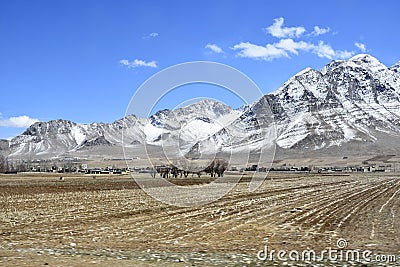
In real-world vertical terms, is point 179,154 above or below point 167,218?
above

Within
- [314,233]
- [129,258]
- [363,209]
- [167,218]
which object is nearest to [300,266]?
[129,258]

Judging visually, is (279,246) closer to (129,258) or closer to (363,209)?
(129,258)

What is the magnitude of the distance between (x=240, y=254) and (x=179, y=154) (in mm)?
21757

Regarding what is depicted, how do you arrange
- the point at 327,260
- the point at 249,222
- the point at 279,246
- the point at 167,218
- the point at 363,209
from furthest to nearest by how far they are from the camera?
the point at 363,209
the point at 167,218
the point at 249,222
the point at 279,246
the point at 327,260

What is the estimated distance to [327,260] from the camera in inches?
698

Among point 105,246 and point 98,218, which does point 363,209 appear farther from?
point 105,246

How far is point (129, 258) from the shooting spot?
18.2 metres

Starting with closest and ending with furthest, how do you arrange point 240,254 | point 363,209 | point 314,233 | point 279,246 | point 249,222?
point 240,254
point 279,246
point 314,233
point 249,222
point 363,209

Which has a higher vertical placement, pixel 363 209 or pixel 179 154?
pixel 179 154

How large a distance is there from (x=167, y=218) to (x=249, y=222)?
593 cm

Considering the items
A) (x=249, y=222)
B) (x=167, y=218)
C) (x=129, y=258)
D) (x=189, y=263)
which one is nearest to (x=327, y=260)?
(x=189, y=263)

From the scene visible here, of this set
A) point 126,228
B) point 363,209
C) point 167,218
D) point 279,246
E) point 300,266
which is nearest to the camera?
point 300,266

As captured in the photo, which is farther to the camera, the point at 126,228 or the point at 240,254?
the point at 126,228

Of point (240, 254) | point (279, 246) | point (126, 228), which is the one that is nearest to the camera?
point (240, 254)
